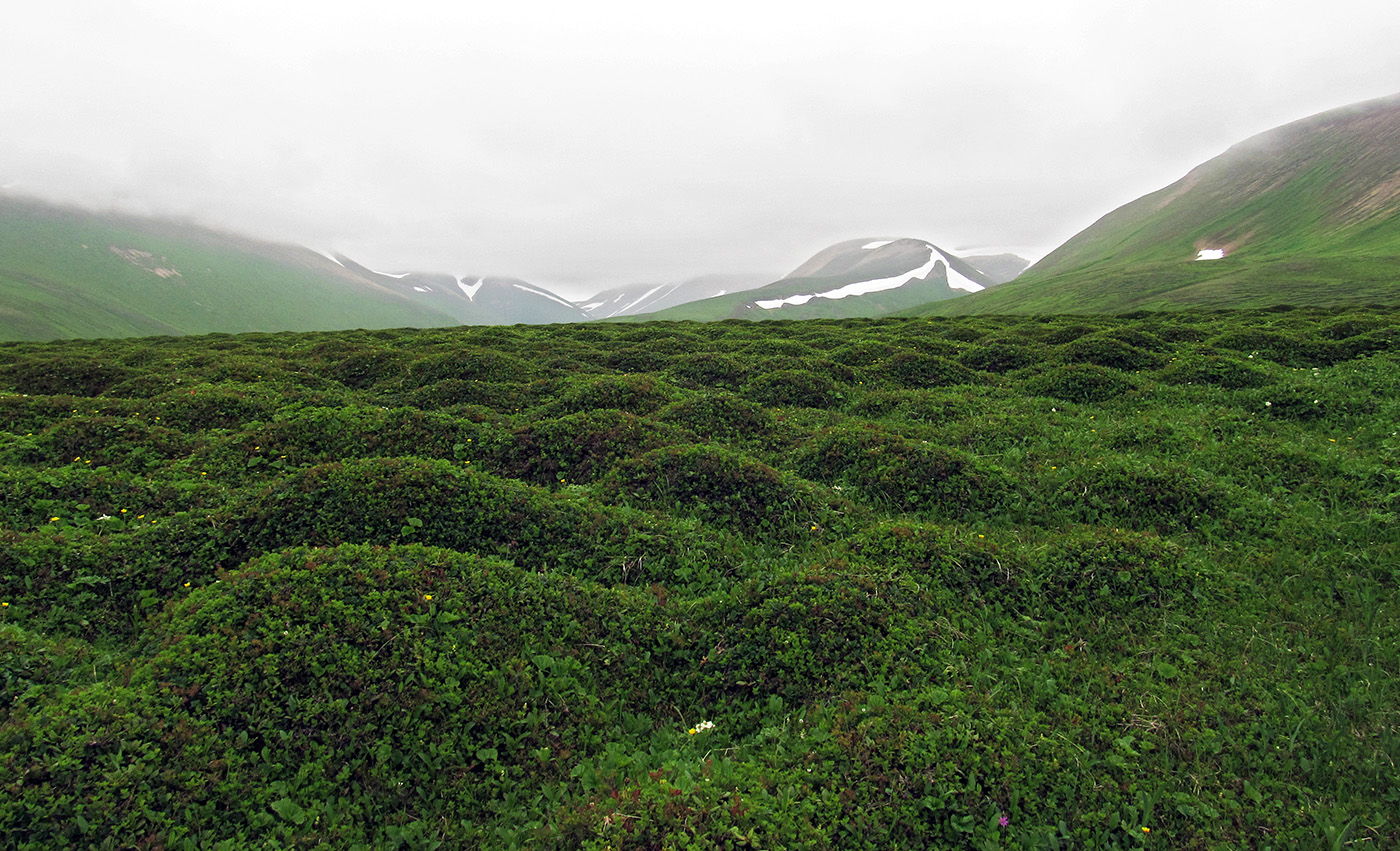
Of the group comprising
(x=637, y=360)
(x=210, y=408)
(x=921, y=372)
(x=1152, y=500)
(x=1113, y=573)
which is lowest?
(x=210, y=408)

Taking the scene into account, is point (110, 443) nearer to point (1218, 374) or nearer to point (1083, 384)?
point (1083, 384)

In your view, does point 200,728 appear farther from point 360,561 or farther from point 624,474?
point 624,474

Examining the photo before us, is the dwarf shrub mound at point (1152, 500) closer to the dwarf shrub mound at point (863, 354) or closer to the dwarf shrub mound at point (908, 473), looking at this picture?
the dwarf shrub mound at point (908, 473)

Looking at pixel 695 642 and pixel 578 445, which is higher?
pixel 578 445

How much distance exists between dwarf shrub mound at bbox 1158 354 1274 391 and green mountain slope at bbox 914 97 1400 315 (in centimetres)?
7887

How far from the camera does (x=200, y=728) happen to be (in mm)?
5762

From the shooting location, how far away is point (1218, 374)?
21.3m

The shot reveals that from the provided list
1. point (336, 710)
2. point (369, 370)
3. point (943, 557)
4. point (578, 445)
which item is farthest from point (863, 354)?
point (336, 710)

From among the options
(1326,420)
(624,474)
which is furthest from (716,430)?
(1326,420)

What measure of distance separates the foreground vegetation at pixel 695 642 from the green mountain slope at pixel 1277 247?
9523 centimetres

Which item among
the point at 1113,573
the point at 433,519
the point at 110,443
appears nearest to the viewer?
the point at 1113,573

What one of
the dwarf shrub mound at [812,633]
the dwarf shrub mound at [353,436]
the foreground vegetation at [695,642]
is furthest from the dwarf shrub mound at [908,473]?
the dwarf shrub mound at [353,436]

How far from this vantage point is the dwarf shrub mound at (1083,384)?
66.6 feet

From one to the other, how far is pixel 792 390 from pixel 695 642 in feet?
48.9
